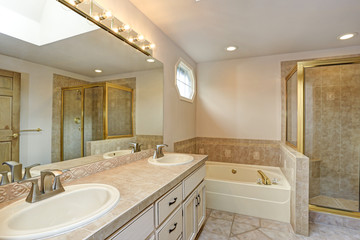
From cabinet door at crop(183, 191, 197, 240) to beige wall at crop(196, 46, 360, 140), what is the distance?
5.74 feet

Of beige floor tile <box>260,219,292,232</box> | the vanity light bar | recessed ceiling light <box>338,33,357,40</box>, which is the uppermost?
recessed ceiling light <box>338,33,357,40</box>

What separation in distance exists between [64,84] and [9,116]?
1.16 ft

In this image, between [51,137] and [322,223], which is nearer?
[51,137]

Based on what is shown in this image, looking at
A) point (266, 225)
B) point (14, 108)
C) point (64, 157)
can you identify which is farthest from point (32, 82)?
point (266, 225)

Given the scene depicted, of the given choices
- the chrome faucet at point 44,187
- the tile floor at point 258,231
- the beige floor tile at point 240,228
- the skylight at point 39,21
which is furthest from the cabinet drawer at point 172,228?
the skylight at point 39,21

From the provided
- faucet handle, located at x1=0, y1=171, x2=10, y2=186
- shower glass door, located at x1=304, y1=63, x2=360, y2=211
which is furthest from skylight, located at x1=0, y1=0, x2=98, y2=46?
shower glass door, located at x1=304, y1=63, x2=360, y2=211

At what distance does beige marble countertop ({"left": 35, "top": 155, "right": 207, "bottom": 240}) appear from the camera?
2.03 feet

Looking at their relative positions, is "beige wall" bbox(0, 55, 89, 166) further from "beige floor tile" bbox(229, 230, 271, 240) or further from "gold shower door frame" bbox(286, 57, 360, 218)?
"gold shower door frame" bbox(286, 57, 360, 218)

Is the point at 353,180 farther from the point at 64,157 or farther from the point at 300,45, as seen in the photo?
the point at 64,157

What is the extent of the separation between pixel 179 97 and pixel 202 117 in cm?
91

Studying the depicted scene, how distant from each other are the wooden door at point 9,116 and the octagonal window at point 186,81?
2010 millimetres

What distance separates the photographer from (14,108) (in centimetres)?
88

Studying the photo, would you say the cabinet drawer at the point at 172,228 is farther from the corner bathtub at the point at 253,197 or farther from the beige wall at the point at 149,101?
the corner bathtub at the point at 253,197

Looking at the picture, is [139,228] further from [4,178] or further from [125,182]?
[4,178]
